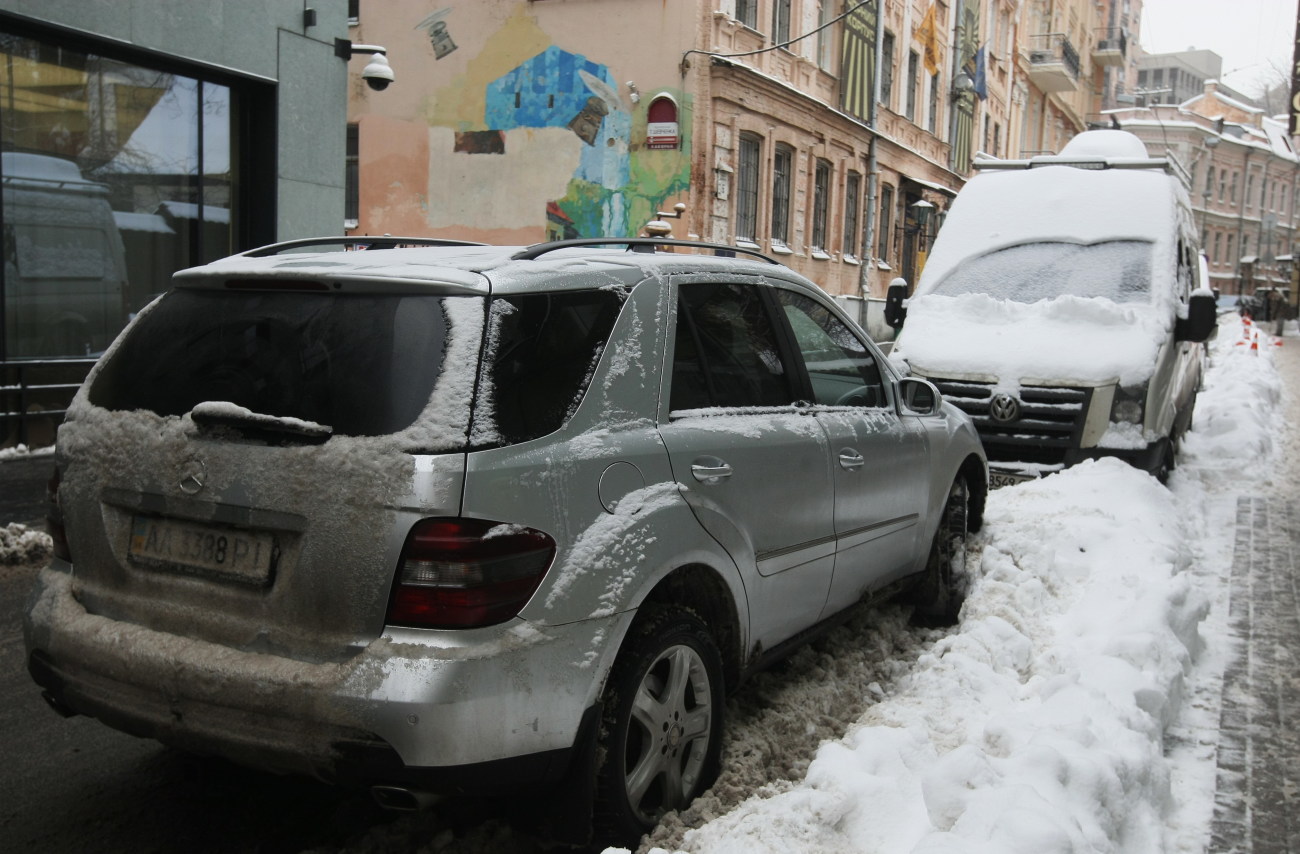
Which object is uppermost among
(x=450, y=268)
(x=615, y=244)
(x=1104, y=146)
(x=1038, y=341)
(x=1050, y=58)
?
(x=1050, y=58)

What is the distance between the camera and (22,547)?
6.39 m

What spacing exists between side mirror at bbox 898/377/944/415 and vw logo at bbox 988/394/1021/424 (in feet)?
10.3

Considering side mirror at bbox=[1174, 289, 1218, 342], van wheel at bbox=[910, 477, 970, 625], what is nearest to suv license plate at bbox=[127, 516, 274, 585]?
van wheel at bbox=[910, 477, 970, 625]

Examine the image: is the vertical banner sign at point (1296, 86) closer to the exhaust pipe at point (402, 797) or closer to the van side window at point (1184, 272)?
the van side window at point (1184, 272)

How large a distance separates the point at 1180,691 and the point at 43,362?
9.02m

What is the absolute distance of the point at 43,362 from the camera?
9.75m

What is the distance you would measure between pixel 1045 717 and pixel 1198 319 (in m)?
6.02

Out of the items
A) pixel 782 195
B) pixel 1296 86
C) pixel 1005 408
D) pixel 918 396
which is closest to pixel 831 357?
pixel 918 396

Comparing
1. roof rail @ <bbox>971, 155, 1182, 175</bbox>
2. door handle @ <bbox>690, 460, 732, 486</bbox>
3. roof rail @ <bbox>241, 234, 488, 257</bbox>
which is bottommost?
door handle @ <bbox>690, 460, 732, 486</bbox>

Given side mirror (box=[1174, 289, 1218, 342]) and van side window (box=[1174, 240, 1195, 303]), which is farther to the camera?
van side window (box=[1174, 240, 1195, 303])

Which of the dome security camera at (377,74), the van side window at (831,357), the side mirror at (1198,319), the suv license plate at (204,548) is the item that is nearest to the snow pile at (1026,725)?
the van side window at (831,357)

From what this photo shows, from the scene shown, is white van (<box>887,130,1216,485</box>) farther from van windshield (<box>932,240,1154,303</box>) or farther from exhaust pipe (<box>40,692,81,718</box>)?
exhaust pipe (<box>40,692,81,718</box>)

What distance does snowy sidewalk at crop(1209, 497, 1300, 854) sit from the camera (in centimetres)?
357

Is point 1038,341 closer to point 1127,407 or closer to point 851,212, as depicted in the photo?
point 1127,407
